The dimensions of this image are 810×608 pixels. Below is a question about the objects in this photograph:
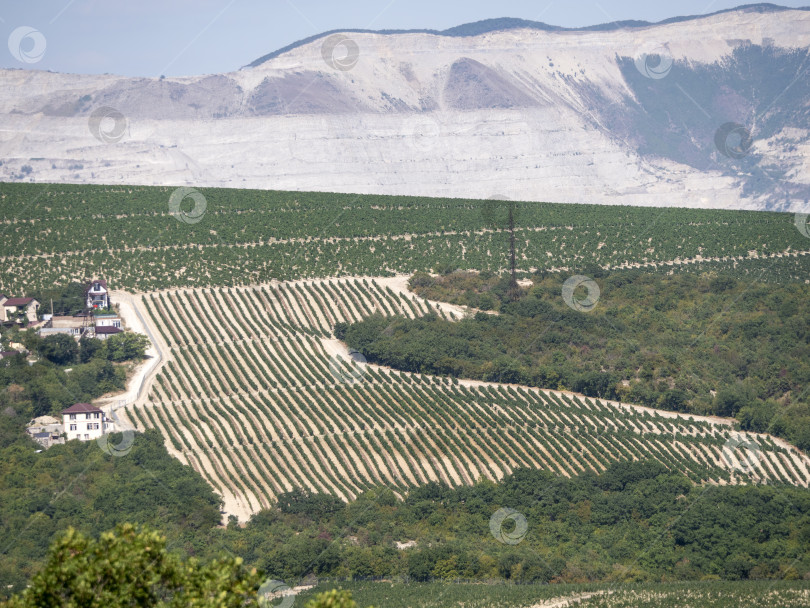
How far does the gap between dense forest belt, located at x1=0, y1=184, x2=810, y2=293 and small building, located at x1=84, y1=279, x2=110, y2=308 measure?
177 inches

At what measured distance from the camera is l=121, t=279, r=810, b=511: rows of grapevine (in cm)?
6066

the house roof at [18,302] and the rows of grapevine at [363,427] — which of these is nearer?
the rows of grapevine at [363,427]

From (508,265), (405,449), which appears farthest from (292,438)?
(508,265)

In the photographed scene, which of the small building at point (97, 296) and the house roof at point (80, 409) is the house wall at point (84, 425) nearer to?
the house roof at point (80, 409)

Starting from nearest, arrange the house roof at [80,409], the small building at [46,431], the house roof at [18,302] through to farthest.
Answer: the small building at [46,431], the house roof at [80,409], the house roof at [18,302]

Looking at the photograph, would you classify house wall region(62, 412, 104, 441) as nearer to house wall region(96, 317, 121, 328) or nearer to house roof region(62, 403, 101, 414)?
house roof region(62, 403, 101, 414)

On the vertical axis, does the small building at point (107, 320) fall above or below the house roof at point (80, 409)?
above

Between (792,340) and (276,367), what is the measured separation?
32834mm

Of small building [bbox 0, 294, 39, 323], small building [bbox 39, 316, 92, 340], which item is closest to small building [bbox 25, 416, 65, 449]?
small building [bbox 39, 316, 92, 340]

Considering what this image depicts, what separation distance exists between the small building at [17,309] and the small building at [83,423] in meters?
19.3

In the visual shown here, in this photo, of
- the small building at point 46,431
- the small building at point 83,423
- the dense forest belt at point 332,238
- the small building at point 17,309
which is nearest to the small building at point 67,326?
the small building at point 17,309

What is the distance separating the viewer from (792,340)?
81.3m

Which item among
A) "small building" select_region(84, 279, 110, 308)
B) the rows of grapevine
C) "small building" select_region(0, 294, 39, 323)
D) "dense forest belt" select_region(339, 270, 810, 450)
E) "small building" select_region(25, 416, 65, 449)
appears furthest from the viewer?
"small building" select_region(84, 279, 110, 308)

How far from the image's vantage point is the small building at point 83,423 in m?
62.9
